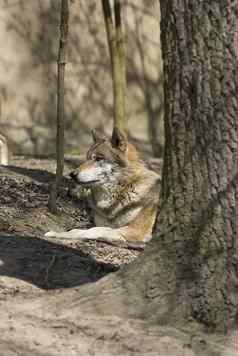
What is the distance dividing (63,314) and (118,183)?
4281 millimetres

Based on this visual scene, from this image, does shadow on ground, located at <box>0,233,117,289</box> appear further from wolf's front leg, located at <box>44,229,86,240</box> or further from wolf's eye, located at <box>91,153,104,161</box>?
wolf's eye, located at <box>91,153,104,161</box>

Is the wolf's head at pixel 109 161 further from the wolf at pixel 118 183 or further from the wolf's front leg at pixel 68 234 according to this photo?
the wolf's front leg at pixel 68 234

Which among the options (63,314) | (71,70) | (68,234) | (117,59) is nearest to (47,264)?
(63,314)

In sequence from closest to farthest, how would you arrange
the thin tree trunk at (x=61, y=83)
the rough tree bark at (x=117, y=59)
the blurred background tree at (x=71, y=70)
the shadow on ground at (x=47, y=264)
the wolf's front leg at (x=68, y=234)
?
the shadow on ground at (x=47, y=264)
the wolf's front leg at (x=68, y=234)
the thin tree trunk at (x=61, y=83)
the rough tree bark at (x=117, y=59)
the blurred background tree at (x=71, y=70)

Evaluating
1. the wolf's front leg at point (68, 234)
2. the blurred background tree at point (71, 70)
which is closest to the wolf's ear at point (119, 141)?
the wolf's front leg at point (68, 234)

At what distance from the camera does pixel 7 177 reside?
10977 millimetres

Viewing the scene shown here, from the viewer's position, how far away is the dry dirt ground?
16.5ft

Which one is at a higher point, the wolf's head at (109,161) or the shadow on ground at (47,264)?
the wolf's head at (109,161)

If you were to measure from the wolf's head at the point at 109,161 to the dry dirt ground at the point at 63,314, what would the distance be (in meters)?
0.94

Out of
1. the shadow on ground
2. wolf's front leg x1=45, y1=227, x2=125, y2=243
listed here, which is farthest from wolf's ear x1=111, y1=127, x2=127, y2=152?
the shadow on ground

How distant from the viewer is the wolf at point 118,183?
9.59 meters

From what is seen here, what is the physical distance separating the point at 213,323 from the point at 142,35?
12.5 m

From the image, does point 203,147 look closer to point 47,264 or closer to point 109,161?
point 47,264

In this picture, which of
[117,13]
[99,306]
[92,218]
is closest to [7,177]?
[92,218]
